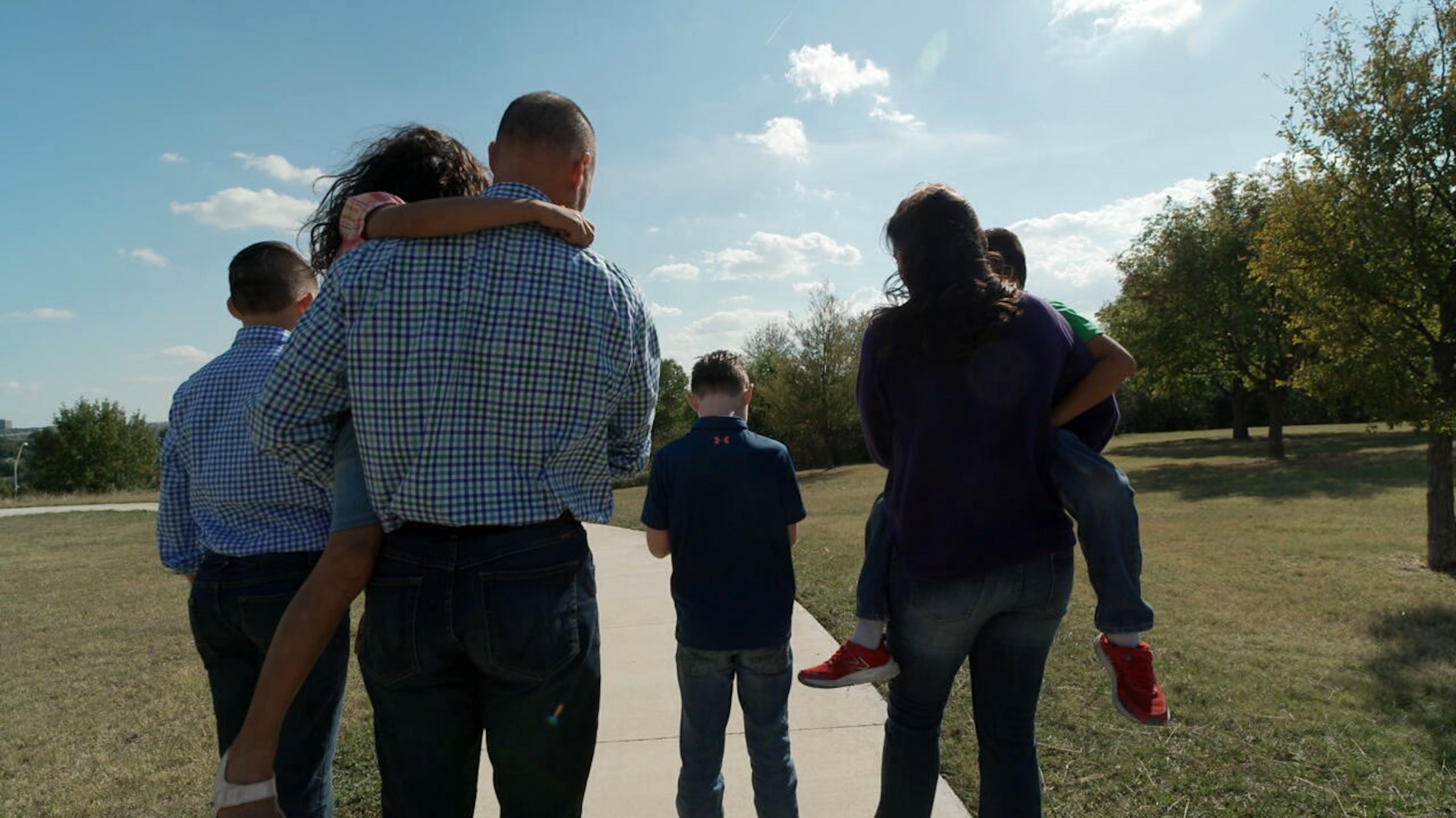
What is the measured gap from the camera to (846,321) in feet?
110

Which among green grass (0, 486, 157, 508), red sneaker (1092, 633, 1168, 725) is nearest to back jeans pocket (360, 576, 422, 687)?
red sneaker (1092, 633, 1168, 725)

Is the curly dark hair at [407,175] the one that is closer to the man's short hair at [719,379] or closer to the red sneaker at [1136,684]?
the man's short hair at [719,379]

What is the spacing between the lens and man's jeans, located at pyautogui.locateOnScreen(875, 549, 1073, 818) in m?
2.15

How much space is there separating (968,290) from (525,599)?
130cm

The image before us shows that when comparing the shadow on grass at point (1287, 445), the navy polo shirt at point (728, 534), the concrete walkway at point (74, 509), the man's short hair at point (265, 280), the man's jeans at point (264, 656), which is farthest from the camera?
the shadow on grass at point (1287, 445)

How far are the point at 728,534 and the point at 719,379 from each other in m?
0.57

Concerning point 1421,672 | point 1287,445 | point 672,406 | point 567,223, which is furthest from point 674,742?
point 672,406

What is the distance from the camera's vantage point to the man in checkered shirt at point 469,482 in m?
1.60

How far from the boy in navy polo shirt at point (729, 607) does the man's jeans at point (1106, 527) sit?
37.1 inches

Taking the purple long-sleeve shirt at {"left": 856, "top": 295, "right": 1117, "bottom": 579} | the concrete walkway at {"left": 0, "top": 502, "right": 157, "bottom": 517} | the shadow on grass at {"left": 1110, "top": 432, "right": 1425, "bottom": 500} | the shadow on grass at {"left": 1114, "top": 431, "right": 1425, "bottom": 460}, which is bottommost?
the shadow on grass at {"left": 1110, "top": 432, "right": 1425, "bottom": 500}

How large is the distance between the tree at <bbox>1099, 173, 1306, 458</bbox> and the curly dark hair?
25.3 meters

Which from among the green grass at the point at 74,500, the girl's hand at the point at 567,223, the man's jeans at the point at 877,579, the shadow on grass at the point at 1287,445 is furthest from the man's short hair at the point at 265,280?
the green grass at the point at 74,500

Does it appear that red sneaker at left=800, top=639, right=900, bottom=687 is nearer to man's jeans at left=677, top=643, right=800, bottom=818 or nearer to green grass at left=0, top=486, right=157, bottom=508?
man's jeans at left=677, top=643, right=800, bottom=818

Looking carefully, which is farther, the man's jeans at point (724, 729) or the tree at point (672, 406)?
the tree at point (672, 406)
